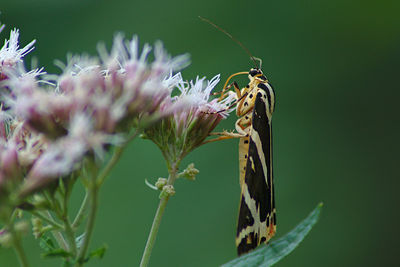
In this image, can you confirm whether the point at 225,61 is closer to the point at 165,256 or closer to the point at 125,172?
the point at 125,172

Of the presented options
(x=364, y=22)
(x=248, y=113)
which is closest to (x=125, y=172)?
(x=248, y=113)

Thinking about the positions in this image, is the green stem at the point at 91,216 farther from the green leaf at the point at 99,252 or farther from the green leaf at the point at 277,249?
the green leaf at the point at 277,249

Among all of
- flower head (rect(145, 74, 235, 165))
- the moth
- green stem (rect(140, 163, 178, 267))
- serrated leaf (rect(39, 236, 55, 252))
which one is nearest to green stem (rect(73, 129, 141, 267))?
serrated leaf (rect(39, 236, 55, 252))

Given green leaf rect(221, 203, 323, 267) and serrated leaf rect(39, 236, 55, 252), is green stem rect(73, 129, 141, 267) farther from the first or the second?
green leaf rect(221, 203, 323, 267)

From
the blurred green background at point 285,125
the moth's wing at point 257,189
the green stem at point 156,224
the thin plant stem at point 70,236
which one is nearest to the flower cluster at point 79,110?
the thin plant stem at point 70,236

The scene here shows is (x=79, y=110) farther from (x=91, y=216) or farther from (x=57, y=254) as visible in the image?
(x=57, y=254)
